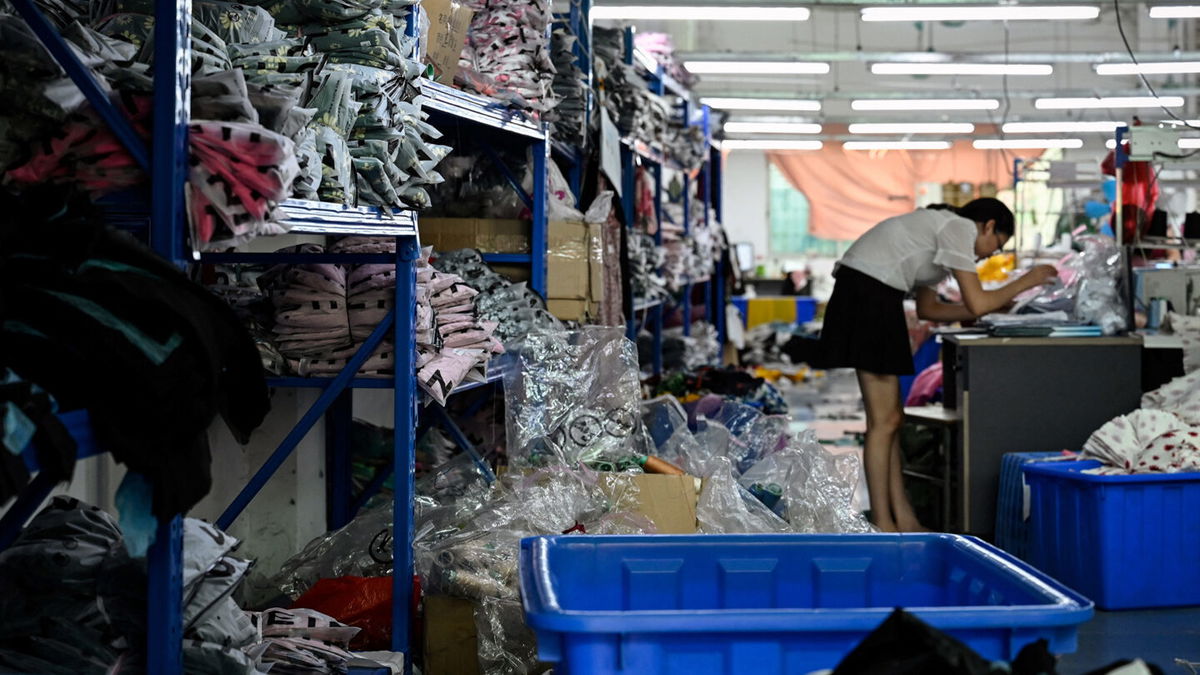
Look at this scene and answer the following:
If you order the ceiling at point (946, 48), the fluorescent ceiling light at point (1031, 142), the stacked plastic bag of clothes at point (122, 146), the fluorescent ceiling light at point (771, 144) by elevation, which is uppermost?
the ceiling at point (946, 48)

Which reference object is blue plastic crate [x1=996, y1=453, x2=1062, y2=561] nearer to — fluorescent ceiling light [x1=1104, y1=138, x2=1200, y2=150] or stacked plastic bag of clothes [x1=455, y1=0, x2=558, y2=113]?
fluorescent ceiling light [x1=1104, y1=138, x2=1200, y2=150]

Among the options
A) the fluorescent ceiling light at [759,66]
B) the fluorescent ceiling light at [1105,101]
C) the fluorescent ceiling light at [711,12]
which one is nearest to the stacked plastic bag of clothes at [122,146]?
the fluorescent ceiling light at [711,12]

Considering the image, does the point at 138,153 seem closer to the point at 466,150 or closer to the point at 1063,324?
the point at 466,150

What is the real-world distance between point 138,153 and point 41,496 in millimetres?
529

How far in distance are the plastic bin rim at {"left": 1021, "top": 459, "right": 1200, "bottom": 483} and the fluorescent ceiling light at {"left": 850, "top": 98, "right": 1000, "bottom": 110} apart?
37.3 feet

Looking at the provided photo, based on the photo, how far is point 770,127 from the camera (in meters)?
17.2

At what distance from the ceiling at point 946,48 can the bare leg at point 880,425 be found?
9.29 meters

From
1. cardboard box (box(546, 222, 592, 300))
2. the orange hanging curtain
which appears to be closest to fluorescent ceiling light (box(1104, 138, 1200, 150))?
the orange hanging curtain

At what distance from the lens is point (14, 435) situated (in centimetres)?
152

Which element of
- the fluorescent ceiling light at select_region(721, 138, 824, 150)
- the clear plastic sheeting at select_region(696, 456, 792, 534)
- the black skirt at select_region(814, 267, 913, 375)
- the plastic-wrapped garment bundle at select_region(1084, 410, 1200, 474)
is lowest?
the clear plastic sheeting at select_region(696, 456, 792, 534)

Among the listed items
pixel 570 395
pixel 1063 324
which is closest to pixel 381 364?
pixel 570 395

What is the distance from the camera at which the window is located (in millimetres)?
22297

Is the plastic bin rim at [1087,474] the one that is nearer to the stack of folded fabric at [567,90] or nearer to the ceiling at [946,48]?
the stack of folded fabric at [567,90]

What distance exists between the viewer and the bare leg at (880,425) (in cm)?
568
